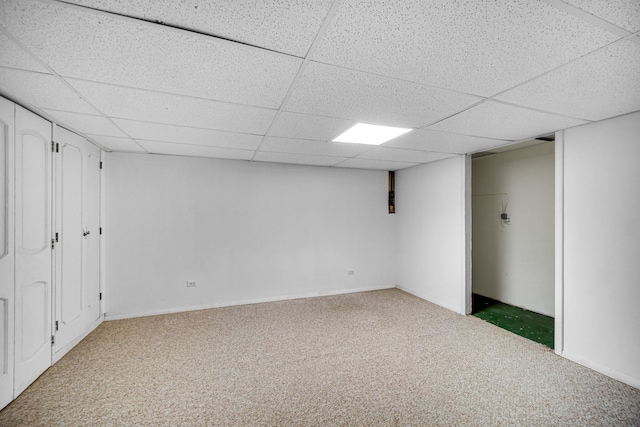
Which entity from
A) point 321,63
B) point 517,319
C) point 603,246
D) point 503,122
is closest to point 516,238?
point 517,319

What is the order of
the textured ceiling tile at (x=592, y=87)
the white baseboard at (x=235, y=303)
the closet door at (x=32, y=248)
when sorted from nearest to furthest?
the textured ceiling tile at (x=592, y=87)
the closet door at (x=32, y=248)
the white baseboard at (x=235, y=303)

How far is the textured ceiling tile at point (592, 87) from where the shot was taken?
4.71ft

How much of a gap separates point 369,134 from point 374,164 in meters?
1.71

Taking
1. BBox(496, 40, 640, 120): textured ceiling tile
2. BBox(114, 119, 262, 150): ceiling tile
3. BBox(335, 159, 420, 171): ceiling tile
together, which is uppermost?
BBox(114, 119, 262, 150): ceiling tile

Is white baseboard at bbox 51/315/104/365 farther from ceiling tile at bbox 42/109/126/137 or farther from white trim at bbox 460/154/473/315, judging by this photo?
white trim at bbox 460/154/473/315

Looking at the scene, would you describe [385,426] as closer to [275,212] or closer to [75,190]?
[275,212]

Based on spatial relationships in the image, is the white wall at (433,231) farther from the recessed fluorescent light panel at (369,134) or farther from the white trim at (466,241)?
the recessed fluorescent light panel at (369,134)

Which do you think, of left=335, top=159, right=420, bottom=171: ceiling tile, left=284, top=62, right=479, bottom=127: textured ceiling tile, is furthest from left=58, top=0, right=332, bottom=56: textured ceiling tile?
left=335, top=159, right=420, bottom=171: ceiling tile

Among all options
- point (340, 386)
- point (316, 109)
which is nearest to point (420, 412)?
point (340, 386)

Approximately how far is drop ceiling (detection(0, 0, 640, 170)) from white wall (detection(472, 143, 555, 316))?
1619 millimetres

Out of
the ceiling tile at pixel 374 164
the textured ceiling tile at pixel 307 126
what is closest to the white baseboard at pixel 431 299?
the ceiling tile at pixel 374 164

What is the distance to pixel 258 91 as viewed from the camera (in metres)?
Result: 1.86

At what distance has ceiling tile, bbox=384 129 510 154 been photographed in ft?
9.38

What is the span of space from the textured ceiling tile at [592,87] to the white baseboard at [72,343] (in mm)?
4305
